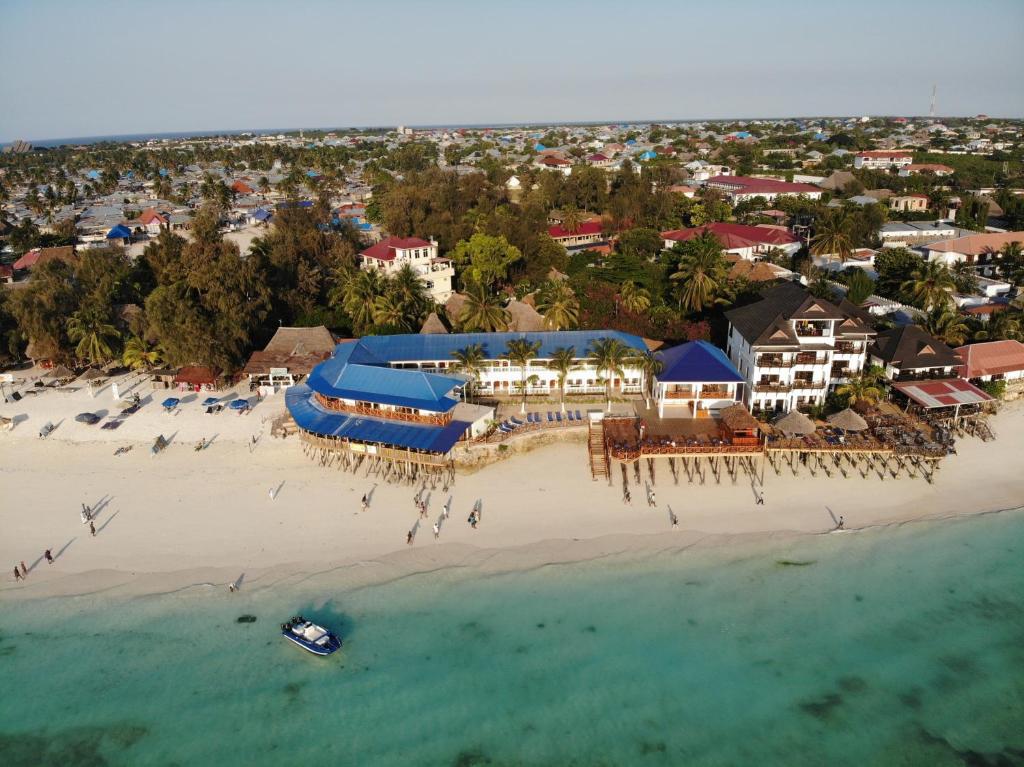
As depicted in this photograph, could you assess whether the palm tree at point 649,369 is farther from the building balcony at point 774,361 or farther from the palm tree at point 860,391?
the palm tree at point 860,391

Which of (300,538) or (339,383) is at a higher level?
(339,383)

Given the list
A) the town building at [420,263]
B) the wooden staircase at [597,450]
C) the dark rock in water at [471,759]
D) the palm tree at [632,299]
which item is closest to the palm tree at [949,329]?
the palm tree at [632,299]

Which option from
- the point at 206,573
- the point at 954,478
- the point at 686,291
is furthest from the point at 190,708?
the point at 686,291

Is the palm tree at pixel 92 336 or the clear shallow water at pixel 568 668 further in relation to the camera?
the palm tree at pixel 92 336

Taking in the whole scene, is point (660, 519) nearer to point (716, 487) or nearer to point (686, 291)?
point (716, 487)

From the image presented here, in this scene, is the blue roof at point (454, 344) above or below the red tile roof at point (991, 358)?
above

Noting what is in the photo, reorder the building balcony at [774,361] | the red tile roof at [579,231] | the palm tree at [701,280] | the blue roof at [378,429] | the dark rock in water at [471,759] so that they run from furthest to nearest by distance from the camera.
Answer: the red tile roof at [579,231], the palm tree at [701,280], the building balcony at [774,361], the blue roof at [378,429], the dark rock in water at [471,759]

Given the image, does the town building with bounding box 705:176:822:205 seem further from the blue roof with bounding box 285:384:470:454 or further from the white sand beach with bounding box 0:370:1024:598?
the blue roof with bounding box 285:384:470:454

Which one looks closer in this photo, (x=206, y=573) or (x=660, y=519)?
(x=206, y=573)
